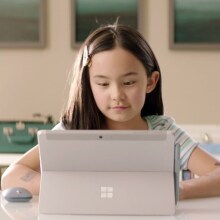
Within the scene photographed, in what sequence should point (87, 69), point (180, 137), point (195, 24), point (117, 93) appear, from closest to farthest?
point (117, 93) → point (87, 69) → point (180, 137) → point (195, 24)

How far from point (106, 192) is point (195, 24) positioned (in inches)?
64.2

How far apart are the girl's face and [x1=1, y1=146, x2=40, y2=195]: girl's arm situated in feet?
→ 0.82

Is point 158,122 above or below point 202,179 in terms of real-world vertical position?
above

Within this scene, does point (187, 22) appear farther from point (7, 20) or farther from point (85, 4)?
point (7, 20)

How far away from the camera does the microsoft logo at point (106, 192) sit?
1.19 metres

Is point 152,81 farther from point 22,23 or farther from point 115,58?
point 22,23

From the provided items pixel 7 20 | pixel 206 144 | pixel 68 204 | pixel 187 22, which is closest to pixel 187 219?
pixel 68 204

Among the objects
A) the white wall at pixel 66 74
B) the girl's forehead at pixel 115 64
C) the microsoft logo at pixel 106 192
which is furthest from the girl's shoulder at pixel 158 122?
the white wall at pixel 66 74

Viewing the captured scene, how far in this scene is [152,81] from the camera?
4.97ft

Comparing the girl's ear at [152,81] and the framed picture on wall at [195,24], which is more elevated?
the framed picture on wall at [195,24]

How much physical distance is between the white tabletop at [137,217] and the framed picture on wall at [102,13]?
149cm

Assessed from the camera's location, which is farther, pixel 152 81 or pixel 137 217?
pixel 152 81

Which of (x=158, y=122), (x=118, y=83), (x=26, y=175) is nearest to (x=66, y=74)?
(x=158, y=122)

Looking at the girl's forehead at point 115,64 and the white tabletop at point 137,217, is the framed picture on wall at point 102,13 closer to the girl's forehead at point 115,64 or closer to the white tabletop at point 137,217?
the girl's forehead at point 115,64
